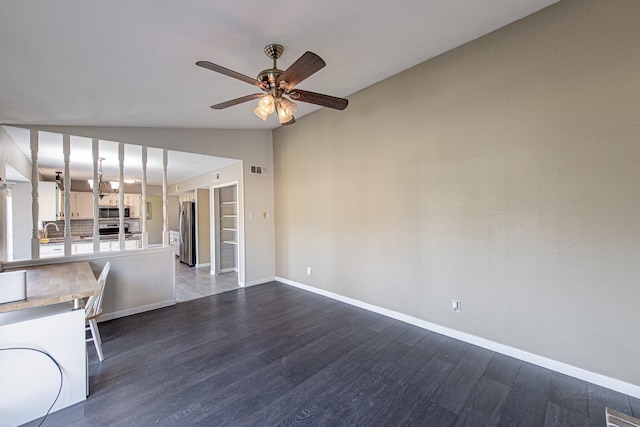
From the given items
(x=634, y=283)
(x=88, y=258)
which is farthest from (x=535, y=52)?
(x=88, y=258)

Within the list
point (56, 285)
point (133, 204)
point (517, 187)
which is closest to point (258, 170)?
point (56, 285)

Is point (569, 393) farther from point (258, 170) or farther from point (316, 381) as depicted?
point (258, 170)

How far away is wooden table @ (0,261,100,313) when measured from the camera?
1.87 metres

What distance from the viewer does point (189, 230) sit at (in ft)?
21.6

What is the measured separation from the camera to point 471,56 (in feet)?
8.78

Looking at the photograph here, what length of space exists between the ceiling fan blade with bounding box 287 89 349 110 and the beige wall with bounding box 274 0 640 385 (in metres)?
1.26

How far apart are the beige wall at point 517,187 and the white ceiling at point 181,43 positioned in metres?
0.43

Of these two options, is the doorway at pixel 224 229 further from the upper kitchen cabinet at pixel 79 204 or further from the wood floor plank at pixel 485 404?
the wood floor plank at pixel 485 404

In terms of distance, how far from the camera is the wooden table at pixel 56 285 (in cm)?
187

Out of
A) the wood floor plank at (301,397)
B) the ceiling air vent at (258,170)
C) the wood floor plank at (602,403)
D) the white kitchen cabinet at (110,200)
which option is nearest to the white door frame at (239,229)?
the ceiling air vent at (258,170)

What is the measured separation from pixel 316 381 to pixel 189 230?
223 inches

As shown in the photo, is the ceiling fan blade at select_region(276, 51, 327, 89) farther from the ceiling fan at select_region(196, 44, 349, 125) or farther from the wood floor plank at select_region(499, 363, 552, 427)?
the wood floor plank at select_region(499, 363, 552, 427)

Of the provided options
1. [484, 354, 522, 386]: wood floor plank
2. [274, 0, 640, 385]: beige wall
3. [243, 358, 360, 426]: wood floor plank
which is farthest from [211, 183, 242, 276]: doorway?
[484, 354, 522, 386]: wood floor plank

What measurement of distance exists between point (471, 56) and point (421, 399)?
3.28 metres
